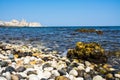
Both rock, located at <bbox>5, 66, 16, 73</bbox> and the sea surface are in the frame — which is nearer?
rock, located at <bbox>5, 66, 16, 73</bbox>

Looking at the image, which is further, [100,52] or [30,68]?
[100,52]

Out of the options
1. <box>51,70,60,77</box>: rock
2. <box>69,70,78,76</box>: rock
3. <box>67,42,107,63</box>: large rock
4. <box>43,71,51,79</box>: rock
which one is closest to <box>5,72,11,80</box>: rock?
<box>43,71,51,79</box>: rock

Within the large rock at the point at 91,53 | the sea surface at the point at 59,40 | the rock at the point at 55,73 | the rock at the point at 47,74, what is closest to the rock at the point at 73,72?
the rock at the point at 55,73

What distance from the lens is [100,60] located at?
11.0m

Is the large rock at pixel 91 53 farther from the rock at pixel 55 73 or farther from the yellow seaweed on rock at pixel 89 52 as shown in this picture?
the rock at pixel 55 73

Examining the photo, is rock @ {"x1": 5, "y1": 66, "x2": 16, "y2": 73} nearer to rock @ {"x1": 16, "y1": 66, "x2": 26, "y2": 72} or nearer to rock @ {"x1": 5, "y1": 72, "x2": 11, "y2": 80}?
rock @ {"x1": 16, "y1": 66, "x2": 26, "y2": 72}

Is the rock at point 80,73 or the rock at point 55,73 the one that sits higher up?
the rock at point 55,73

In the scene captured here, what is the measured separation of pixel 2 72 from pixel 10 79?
709 millimetres

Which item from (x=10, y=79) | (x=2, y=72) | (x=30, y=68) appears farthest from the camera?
(x=30, y=68)

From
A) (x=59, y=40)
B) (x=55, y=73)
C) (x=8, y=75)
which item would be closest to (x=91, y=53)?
(x=55, y=73)

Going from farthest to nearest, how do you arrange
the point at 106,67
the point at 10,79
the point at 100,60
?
the point at 100,60 → the point at 106,67 → the point at 10,79

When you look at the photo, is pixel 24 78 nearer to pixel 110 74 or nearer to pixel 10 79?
pixel 10 79

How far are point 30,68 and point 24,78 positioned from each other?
2.82 ft

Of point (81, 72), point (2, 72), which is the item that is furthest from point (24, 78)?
point (81, 72)
